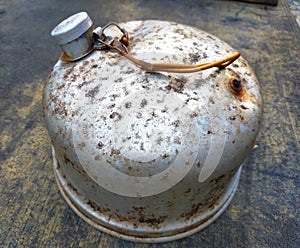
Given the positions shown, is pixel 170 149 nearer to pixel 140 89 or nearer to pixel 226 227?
pixel 140 89

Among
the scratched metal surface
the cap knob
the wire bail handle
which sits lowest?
the scratched metal surface

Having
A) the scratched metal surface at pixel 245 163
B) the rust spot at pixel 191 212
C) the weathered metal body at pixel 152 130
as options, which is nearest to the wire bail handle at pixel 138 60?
the weathered metal body at pixel 152 130

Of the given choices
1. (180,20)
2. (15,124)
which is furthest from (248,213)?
(180,20)

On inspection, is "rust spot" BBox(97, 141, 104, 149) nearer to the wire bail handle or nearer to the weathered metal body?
the weathered metal body

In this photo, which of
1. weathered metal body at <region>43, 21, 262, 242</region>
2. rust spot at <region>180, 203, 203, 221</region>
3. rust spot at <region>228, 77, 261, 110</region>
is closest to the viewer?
weathered metal body at <region>43, 21, 262, 242</region>

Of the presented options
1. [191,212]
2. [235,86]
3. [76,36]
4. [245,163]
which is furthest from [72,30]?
[245,163]

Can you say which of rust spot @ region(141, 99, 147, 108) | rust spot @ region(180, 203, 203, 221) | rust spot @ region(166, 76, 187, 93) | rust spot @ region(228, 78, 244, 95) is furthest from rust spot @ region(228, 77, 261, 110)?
rust spot @ region(180, 203, 203, 221)

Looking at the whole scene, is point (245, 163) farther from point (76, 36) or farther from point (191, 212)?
point (76, 36)
